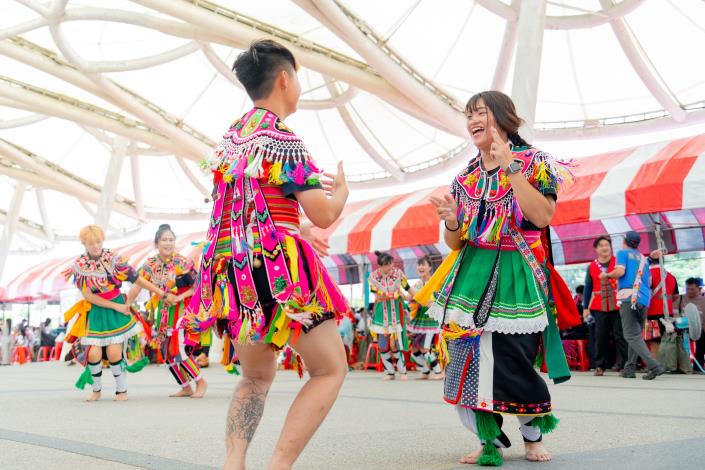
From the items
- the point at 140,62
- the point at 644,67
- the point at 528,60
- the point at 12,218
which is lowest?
the point at 528,60

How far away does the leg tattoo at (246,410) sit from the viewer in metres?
3.01

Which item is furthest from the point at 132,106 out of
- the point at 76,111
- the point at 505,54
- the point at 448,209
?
the point at 448,209

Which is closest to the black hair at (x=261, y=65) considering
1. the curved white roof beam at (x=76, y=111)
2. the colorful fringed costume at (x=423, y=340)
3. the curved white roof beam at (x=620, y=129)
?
the colorful fringed costume at (x=423, y=340)

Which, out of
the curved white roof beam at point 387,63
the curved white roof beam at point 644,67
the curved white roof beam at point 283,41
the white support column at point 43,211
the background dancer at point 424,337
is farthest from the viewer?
the white support column at point 43,211

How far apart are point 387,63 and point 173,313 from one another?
14.9m

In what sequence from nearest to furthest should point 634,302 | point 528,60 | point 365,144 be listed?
1. point 634,302
2. point 528,60
3. point 365,144

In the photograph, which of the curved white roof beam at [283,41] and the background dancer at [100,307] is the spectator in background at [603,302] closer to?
the background dancer at [100,307]

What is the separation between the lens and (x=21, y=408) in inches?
279

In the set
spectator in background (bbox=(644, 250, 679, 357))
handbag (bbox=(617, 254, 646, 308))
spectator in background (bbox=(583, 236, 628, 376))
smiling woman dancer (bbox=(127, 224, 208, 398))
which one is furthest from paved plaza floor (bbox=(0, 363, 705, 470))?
spectator in background (bbox=(644, 250, 679, 357))

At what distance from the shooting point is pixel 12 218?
42000 mm

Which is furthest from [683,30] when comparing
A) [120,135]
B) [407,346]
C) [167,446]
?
[167,446]

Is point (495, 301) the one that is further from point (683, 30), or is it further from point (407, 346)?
point (683, 30)

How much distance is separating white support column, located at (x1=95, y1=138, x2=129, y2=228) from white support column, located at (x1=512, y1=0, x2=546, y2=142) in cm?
2161

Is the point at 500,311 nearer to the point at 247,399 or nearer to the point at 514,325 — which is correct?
the point at 514,325
